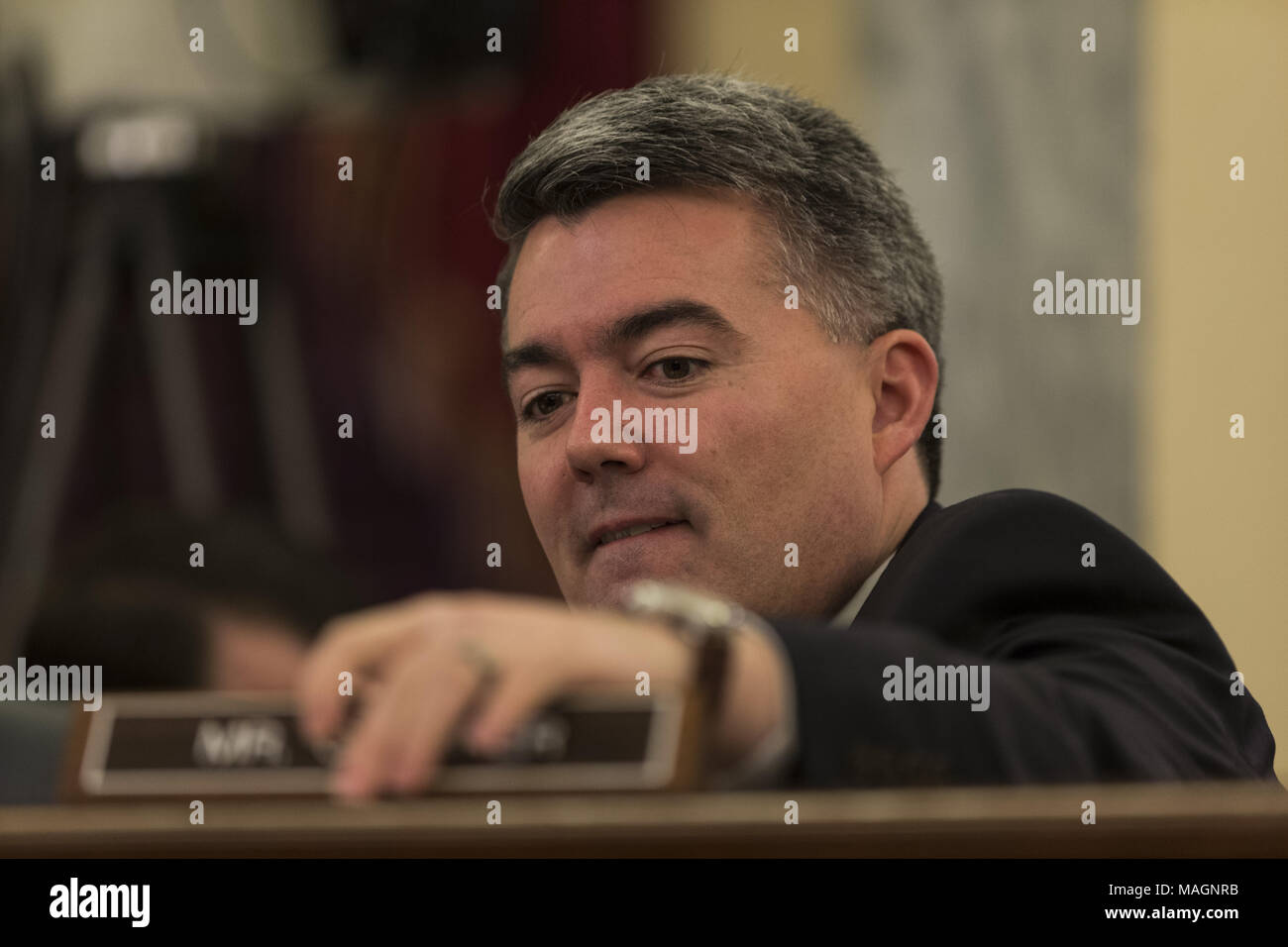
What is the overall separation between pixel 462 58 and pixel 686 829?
7.52 feet

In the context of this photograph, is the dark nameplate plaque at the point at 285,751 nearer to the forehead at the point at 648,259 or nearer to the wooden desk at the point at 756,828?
the wooden desk at the point at 756,828

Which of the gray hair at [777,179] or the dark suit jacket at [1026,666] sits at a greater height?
the gray hair at [777,179]

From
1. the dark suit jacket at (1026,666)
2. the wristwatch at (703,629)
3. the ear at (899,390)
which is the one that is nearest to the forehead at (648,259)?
the ear at (899,390)

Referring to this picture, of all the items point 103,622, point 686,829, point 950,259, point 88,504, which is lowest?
point 686,829

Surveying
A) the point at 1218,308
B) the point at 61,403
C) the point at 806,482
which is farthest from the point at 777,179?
the point at 61,403

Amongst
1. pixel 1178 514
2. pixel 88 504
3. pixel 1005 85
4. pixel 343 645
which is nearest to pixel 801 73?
pixel 1005 85

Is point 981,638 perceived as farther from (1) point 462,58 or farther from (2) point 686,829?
(1) point 462,58

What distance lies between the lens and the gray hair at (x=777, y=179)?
122 centimetres

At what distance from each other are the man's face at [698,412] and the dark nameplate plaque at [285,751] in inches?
22.1

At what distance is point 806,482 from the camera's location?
3.83 ft

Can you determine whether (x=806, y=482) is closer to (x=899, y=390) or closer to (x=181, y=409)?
(x=899, y=390)

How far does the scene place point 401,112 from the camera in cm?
272

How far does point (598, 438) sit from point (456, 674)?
1.92ft

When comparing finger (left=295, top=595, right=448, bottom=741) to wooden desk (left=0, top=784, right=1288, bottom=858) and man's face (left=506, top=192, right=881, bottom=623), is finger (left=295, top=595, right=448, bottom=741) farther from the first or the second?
man's face (left=506, top=192, right=881, bottom=623)
